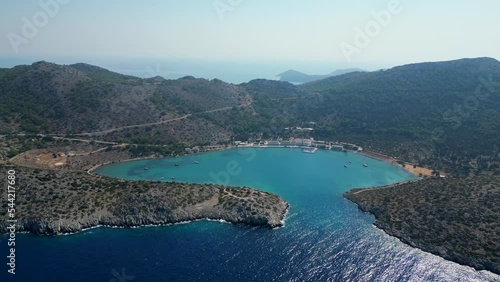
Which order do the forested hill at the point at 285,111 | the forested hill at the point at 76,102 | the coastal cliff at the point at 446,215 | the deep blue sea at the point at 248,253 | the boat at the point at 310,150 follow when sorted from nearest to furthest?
Result: the deep blue sea at the point at 248,253
the coastal cliff at the point at 446,215
the forested hill at the point at 285,111
the forested hill at the point at 76,102
the boat at the point at 310,150

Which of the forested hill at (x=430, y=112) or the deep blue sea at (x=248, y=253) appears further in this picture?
the forested hill at (x=430, y=112)

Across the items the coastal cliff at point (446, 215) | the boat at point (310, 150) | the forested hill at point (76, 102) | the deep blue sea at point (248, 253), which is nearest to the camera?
the deep blue sea at point (248, 253)

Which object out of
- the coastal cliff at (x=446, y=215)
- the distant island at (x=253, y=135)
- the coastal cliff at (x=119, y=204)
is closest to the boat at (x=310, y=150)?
the distant island at (x=253, y=135)

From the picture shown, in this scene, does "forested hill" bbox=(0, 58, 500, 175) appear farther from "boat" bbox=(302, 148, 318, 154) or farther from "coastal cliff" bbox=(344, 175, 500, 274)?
"coastal cliff" bbox=(344, 175, 500, 274)

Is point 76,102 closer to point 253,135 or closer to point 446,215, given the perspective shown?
point 253,135

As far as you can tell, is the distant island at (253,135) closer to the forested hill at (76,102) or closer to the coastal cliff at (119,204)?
the coastal cliff at (119,204)

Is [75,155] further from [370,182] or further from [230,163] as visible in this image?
[370,182]
